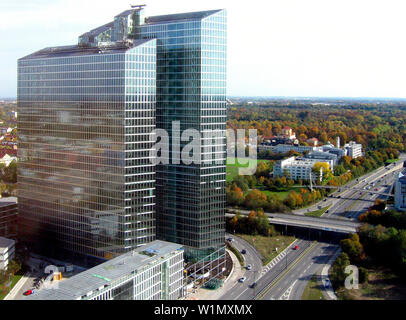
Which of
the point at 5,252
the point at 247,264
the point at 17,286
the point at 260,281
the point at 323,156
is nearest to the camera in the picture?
the point at 17,286

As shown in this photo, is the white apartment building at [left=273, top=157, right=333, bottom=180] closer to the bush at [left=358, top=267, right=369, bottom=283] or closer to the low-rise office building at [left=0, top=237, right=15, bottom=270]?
the bush at [left=358, top=267, right=369, bottom=283]

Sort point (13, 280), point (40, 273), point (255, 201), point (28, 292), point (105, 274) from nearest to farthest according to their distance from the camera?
point (105, 274), point (28, 292), point (13, 280), point (40, 273), point (255, 201)

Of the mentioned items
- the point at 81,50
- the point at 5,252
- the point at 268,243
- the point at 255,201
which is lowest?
the point at 268,243

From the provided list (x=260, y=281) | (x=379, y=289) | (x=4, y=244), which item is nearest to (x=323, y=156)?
(x=379, y=289)

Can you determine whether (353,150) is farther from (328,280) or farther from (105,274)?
(105,274)

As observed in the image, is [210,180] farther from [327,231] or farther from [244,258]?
[327,231]

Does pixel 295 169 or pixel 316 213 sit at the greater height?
pixel 295 169

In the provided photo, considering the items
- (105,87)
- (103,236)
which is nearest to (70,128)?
(105,87)
